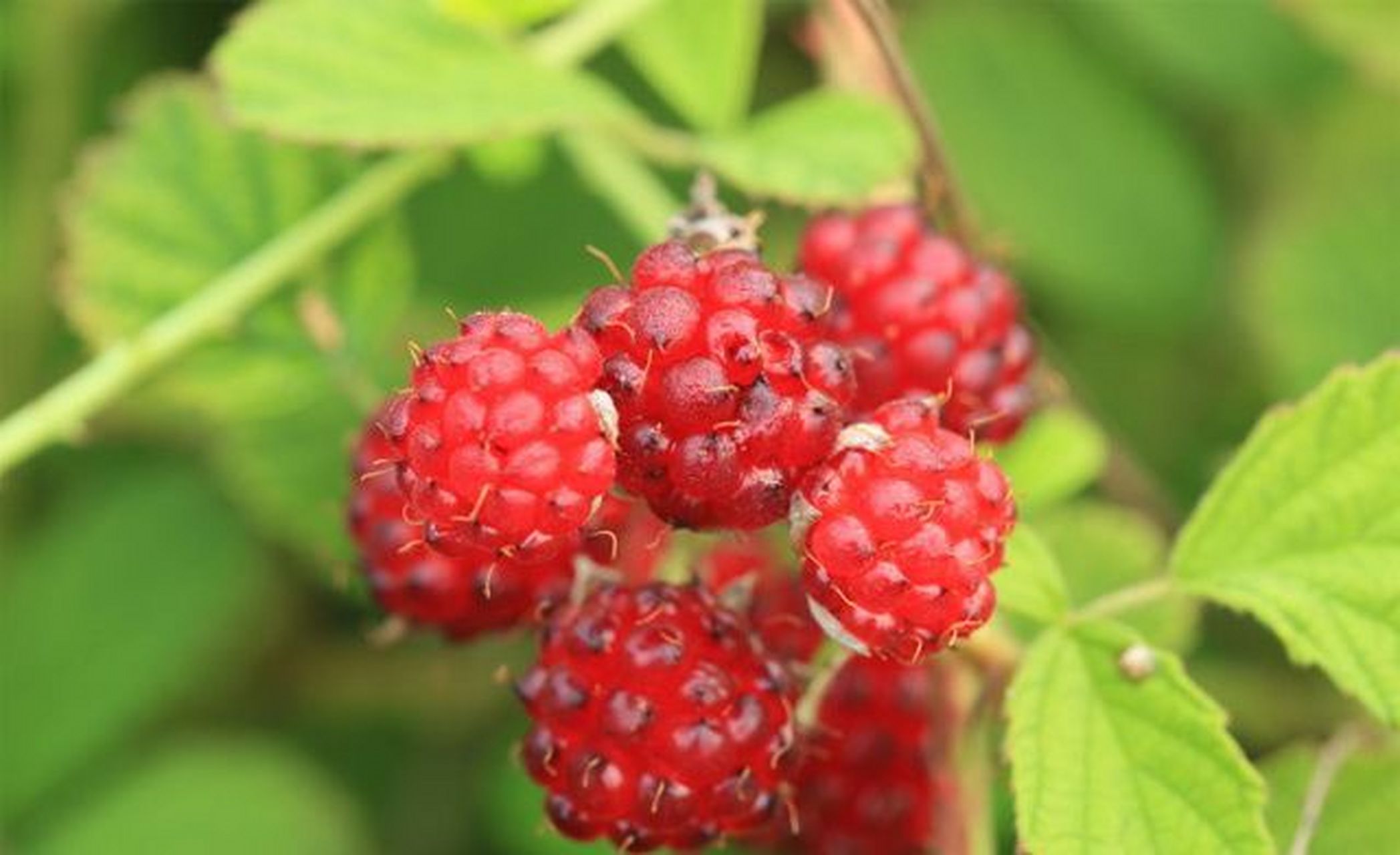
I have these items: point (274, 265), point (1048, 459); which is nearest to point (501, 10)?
point (274, 265)

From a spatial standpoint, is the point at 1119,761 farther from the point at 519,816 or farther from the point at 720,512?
the point at 519,816

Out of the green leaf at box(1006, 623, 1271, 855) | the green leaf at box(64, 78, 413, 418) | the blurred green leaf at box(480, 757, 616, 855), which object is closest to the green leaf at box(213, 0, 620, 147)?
the green leaf at box(64, 78, 413, 418)

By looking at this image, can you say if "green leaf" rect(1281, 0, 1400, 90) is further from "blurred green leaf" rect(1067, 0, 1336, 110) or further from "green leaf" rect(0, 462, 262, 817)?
"green leaf" rect(0, 462, 262, 817)

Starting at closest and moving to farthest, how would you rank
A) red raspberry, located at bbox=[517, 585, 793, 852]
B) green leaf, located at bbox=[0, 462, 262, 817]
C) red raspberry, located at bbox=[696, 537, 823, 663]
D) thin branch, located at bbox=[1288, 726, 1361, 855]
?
1. red raspberry, located at bbox=[517, 585, 793, 852]
2. red raspberry, located at bbox=[696, 537, 823, 663]
3. thin branch, located at bbox=[1288, 726, 1361, 855]
4. green leaf, located at bbox=[0, 462, 262, 817]

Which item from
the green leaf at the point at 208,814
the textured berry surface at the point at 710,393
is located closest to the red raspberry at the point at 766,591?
the textured berry surface at the point at 710,393

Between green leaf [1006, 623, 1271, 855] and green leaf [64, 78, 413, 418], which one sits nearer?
green leaf [1006, 623, 1271, 855]

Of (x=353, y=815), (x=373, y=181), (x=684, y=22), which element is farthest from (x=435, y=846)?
(x=684, y=22)
